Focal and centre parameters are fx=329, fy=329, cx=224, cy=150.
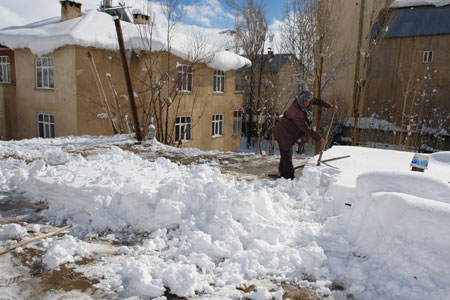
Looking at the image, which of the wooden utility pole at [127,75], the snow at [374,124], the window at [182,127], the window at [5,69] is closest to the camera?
the wooden utility pole at [127,75]

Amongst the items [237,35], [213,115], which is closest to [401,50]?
[237,35]

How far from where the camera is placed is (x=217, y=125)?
2041 centimetres

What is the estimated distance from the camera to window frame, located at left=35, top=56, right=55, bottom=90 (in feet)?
48.3

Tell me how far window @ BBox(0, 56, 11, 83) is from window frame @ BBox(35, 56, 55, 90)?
2.62 meters

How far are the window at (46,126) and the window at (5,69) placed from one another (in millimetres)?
3327

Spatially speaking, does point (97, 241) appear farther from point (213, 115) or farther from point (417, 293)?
point (213, 115)

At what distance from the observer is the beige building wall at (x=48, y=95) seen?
555 inches

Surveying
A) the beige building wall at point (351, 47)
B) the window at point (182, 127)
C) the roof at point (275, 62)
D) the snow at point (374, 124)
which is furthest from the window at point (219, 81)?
the snow at point (374, 124)

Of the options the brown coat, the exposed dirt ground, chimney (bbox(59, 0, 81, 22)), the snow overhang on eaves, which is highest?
the snow overhang on eaves

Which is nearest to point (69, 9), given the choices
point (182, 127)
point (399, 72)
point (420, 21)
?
point (182, 127)

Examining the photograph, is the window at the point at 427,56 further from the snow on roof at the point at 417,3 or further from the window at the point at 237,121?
the window at the point at 237,121

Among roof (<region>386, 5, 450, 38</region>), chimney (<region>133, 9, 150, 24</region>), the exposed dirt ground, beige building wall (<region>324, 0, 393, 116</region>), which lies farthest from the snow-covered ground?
roof (<region>386, 5, 450, 38</region>)

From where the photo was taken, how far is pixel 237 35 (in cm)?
2320

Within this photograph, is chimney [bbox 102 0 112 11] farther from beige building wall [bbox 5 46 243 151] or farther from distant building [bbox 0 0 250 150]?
beige building wall [bbox 5 46 243 151]
